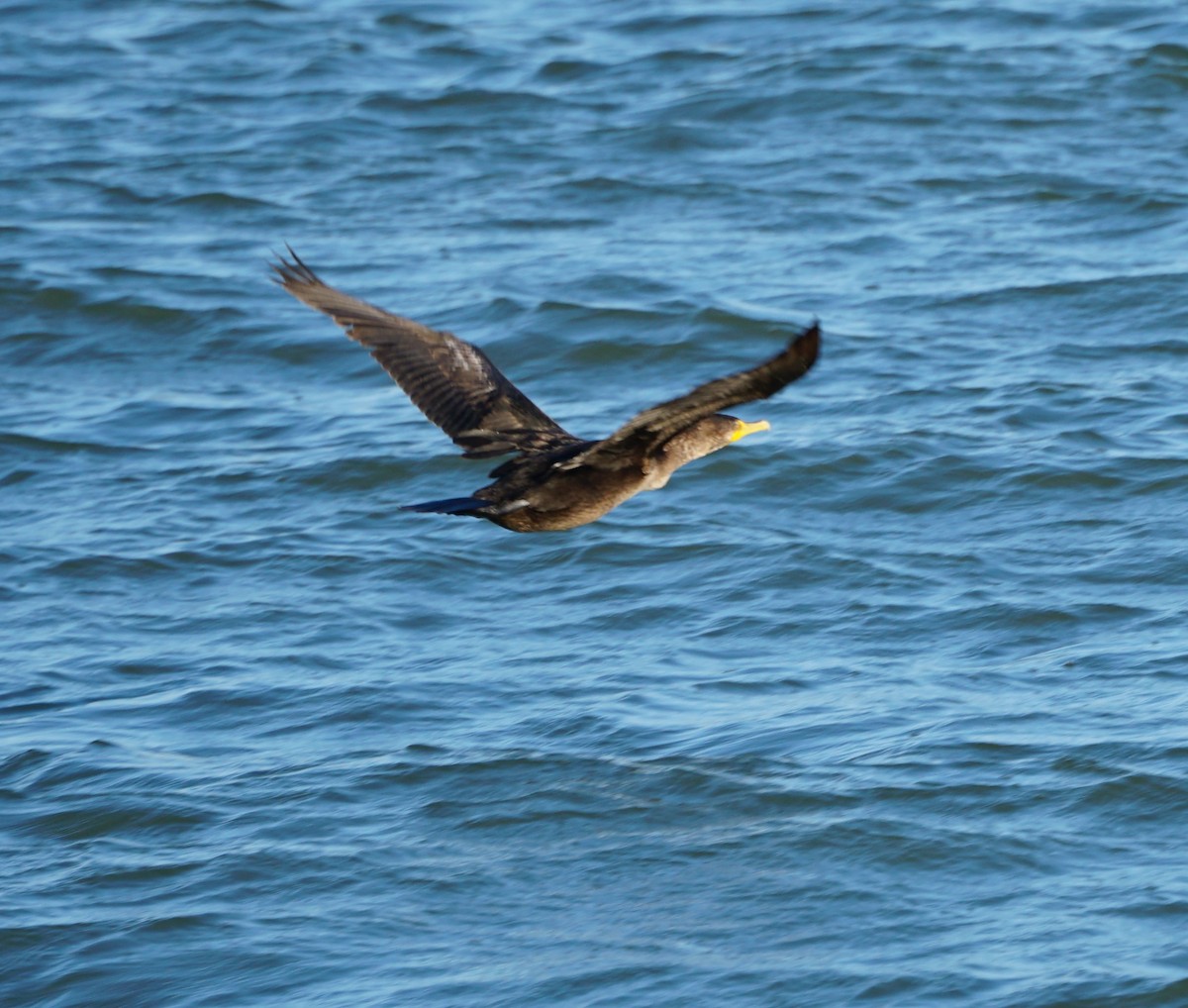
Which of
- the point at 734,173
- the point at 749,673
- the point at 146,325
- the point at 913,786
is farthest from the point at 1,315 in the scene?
the point at 913,786

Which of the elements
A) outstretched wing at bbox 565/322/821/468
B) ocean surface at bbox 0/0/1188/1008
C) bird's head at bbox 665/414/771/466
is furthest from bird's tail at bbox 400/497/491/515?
ocean surface at bbox 0/0/1188/1008

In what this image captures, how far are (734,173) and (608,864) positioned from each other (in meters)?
7.15

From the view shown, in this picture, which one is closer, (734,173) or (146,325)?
(146,325)

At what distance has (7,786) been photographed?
743 cm

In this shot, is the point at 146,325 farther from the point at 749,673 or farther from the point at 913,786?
the point at 913,786

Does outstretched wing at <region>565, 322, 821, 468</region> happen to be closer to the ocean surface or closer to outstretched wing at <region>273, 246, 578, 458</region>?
outstretched wing at <region>273, 246, 578, 458</region>

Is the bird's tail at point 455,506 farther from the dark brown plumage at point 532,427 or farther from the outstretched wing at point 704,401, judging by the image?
the outstretched wing at point 704,401

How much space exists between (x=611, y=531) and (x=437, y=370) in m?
1.86

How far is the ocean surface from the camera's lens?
21.2 ft

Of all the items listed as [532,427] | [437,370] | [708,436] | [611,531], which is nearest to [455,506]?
[532,427]

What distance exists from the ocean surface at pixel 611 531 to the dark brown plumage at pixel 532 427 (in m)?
1.04

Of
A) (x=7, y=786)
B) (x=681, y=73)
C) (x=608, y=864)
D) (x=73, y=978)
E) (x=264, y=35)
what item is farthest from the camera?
(x=264, y=35)

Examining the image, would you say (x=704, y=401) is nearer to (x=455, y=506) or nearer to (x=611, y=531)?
(x=455, y=506)

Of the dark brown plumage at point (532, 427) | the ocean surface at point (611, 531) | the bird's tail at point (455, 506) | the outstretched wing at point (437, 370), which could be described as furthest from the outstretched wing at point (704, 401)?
the ocean surface at point (611, 531)
